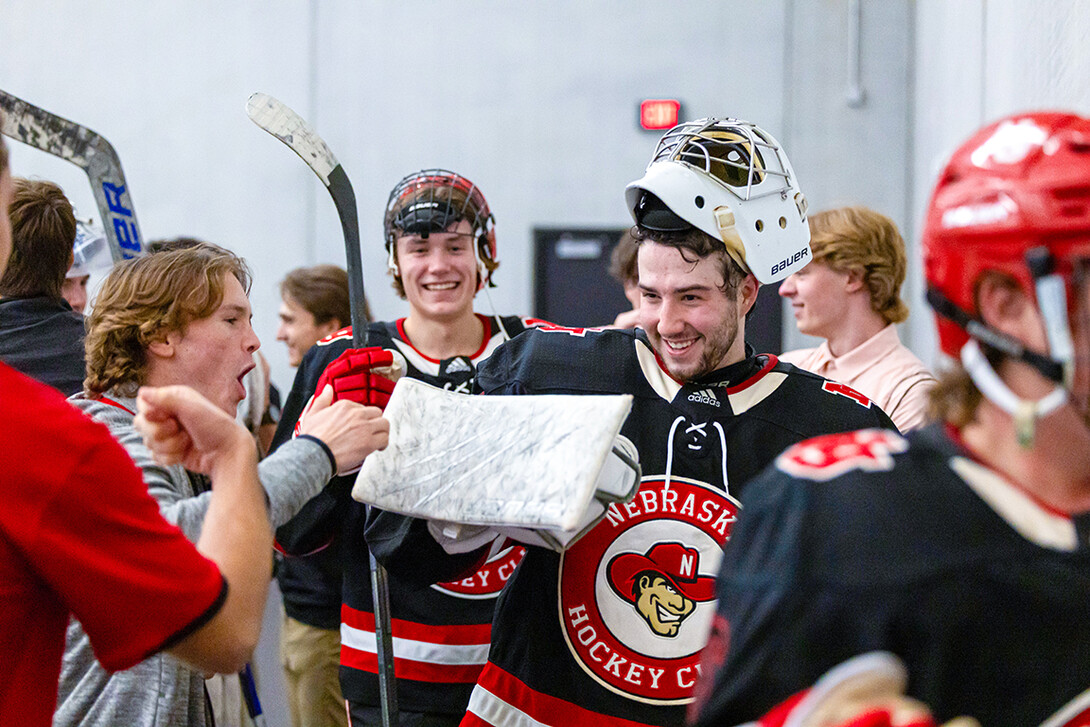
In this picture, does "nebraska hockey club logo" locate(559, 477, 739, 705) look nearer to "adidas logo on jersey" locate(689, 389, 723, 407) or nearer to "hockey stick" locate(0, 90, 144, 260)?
"adidas logo on jersey" locate(689, 389, 723, 407)

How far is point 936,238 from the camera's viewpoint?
883 millimetres

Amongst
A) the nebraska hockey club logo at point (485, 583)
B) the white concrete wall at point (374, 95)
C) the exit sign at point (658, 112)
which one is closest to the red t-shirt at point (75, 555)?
the nebraska hockey club logo at point (485, 583)

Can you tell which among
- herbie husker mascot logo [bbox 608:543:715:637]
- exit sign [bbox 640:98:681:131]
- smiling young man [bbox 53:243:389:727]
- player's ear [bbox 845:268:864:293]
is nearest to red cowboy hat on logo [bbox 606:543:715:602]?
herbie husker mascot logo [bbox 608:543:715:637]

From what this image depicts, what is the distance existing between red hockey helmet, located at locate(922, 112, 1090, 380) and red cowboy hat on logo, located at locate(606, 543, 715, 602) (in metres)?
0.66

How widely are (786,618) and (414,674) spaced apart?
1441mm

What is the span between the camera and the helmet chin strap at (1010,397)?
802 mm

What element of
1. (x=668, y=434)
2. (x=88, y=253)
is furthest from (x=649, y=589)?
(x=88, y=253)

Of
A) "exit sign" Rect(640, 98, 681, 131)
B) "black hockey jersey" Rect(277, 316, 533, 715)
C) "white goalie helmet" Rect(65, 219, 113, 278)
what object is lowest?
"black hockey jersey" Rect(277, 316, 533, 715)

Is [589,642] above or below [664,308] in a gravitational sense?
below

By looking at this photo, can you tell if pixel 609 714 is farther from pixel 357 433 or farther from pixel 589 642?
pixel 357 433

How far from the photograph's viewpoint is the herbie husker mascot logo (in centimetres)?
147

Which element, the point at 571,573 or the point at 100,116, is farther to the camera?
the point at 100,116

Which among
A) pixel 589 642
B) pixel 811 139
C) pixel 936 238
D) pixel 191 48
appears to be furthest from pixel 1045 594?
pixel 191 48

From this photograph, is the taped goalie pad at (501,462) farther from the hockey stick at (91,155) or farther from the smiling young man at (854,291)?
the smiling young man at (854,291)
